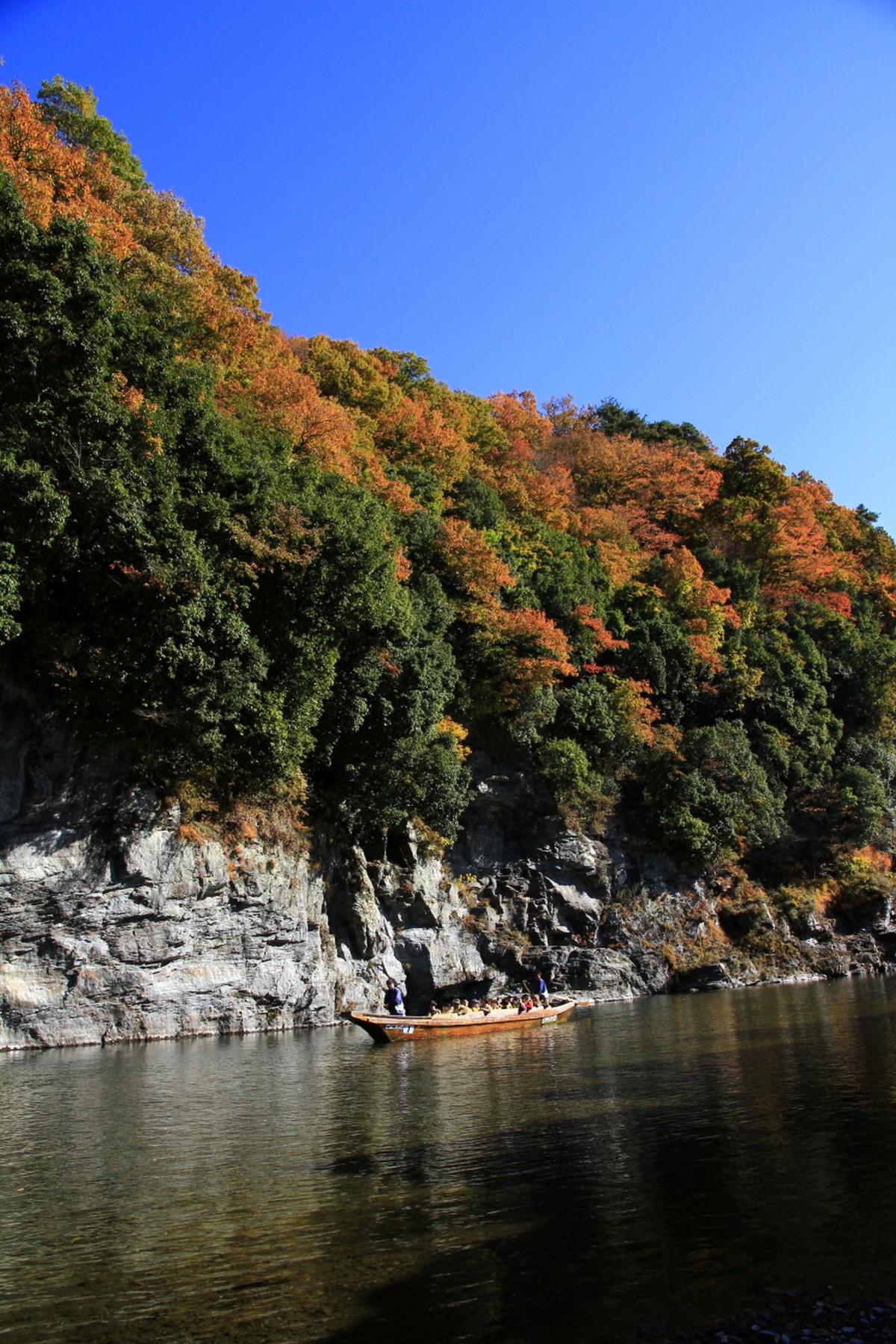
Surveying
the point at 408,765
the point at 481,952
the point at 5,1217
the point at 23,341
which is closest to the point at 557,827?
the point at 481,952

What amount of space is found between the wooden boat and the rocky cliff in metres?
4.31

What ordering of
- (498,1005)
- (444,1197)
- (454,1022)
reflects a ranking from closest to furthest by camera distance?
(444,1197) → (454,1022) → (498,1005)

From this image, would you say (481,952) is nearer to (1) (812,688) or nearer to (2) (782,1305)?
(1) (812,688)

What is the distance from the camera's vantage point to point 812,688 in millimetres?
42969

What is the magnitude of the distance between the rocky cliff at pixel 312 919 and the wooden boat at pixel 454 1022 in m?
4.31

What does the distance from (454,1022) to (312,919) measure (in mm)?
5985

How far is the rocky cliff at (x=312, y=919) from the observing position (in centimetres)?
2173

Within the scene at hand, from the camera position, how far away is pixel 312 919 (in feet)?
88.7

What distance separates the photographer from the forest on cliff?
2061cm

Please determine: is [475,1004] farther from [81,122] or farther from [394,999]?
[81,122]

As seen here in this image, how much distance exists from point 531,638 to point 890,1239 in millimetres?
26339

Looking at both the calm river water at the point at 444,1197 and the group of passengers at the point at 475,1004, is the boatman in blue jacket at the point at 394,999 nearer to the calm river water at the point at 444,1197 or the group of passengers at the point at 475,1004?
the group of passengers at the point at 475,1004

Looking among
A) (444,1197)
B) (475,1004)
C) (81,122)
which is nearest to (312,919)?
(475,1004)

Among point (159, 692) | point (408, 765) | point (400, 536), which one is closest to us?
point (159, 692)
